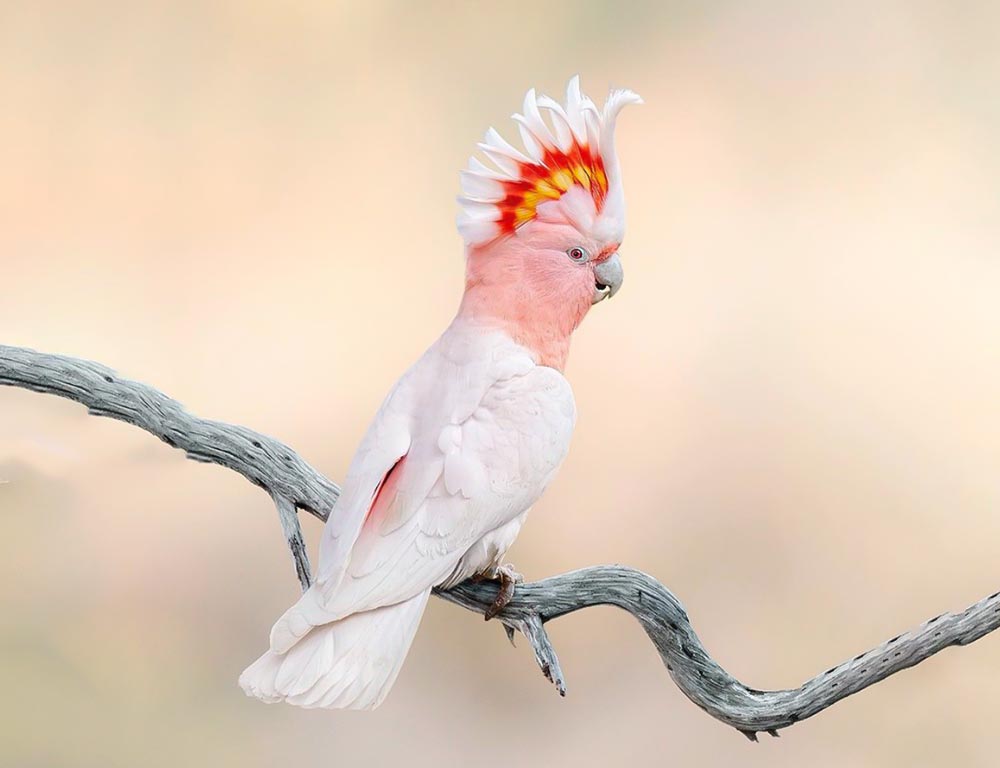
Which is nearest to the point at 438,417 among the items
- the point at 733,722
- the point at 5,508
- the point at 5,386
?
the point at 733,722

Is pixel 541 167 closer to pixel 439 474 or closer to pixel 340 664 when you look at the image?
pixel 439 474

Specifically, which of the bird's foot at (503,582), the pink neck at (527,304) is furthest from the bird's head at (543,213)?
the bird's foot at (503,582)

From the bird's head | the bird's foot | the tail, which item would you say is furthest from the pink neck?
the tail

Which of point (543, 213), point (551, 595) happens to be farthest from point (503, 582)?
point (543, 213)

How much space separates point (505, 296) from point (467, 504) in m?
0.36

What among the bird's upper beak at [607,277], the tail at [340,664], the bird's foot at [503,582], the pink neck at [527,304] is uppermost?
the bird's upper beak at [607,277]

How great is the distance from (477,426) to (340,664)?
16.3 inches

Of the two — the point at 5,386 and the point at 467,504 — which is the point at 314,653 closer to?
the point at 467,504

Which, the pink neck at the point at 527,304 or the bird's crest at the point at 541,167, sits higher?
the bird's crest at the point at 541,167

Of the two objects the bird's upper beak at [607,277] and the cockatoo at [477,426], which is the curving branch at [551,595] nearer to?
the cockatoo at [477,426]

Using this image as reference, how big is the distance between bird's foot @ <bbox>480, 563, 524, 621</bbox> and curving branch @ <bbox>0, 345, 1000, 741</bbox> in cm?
2

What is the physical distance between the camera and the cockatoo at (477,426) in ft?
5.23

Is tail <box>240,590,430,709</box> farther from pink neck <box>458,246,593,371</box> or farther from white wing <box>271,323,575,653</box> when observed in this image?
pink neck <box>458,246,593,371</box>

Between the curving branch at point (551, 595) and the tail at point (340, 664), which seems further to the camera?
the curving branch at point (551, 595)
